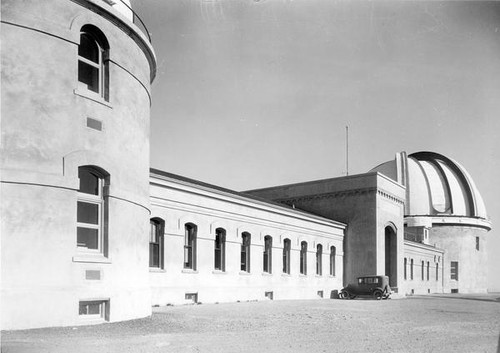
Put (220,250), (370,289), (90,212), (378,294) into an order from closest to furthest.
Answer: (90,212) → (220,250) → (378,294) → (370,289)

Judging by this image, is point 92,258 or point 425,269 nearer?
point 92,258

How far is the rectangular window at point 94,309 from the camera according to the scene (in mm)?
12555

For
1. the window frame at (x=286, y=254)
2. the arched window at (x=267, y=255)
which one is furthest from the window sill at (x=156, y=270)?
the window frame at (x=286, y=254)

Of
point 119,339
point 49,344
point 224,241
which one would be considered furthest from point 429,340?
point 224,241

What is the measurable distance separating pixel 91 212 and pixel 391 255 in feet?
111

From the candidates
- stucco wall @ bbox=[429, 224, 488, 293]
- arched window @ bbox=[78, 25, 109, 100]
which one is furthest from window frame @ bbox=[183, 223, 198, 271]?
stucco wall @ bbox=[429, 224, 488, 293]

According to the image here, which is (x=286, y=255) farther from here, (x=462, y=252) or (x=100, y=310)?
(x=462, y=252)

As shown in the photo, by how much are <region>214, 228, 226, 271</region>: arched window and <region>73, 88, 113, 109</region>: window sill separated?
557 inches

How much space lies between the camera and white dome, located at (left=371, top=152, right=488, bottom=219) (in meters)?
59.8

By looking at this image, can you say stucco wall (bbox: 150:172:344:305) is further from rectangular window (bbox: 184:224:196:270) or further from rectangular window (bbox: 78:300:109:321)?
rectangular window (bbox: 78:300:109:321)

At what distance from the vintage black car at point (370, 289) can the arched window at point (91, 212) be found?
24007mm

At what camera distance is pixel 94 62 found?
538 inches

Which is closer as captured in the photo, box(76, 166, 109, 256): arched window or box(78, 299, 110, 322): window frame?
box(78, 299, 110, 322): window frame

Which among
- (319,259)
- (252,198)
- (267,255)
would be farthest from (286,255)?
(319,259)
